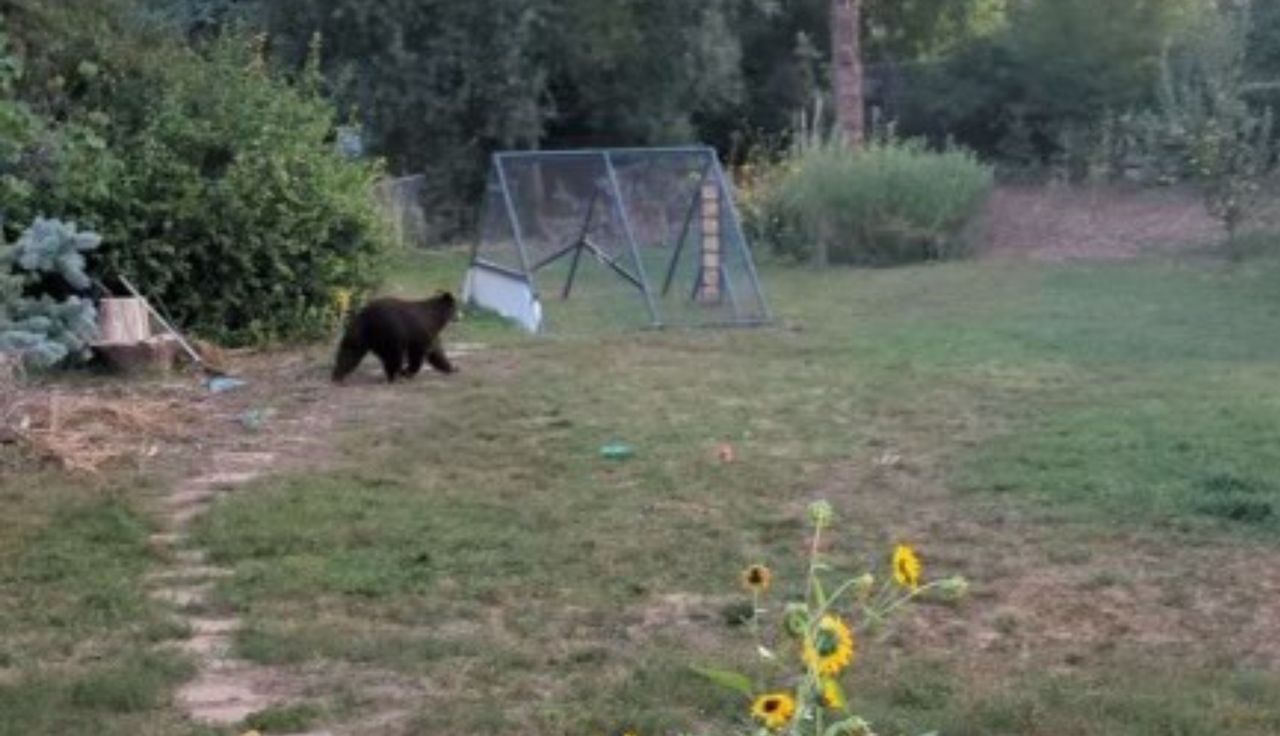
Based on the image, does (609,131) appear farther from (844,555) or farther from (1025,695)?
(1025,695)

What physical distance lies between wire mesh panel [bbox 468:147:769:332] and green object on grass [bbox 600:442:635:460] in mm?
5776

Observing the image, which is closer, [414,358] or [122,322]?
[414,358]

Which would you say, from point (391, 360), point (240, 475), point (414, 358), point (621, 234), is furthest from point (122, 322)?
point (621, 234)

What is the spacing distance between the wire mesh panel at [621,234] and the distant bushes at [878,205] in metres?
4.71

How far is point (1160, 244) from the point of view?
2038cm

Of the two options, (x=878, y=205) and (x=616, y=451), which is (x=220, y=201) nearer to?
(x=616, y=451)

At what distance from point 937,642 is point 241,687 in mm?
2123

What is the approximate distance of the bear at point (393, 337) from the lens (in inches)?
469

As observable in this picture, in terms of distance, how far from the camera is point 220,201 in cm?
1358

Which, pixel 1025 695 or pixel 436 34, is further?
pixel 436 34

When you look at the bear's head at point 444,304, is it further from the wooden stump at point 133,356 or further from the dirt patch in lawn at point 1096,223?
the dirt patch in lawn at point 1096,223

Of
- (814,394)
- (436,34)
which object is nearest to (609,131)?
(436,34)

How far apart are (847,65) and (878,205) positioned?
169 inches

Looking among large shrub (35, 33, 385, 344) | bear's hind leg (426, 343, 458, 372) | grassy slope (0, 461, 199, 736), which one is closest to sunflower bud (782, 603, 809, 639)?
grassy slope (0, 461, 199, 736)
